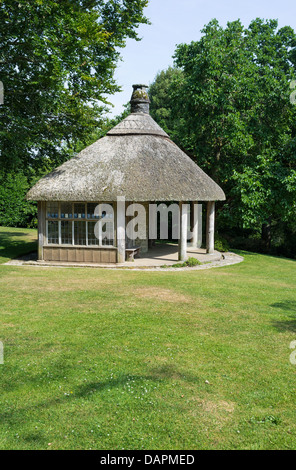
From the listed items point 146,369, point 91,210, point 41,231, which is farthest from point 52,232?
point 146,369

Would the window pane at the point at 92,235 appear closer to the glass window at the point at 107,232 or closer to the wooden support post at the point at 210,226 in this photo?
the glass window at the point at 107,232

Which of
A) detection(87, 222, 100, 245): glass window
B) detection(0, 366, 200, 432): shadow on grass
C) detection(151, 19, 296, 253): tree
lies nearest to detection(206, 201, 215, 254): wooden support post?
detection(151, 19, 296, 253): tree

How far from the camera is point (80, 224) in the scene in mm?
17984

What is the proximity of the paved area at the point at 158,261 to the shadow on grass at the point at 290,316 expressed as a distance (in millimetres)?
6423

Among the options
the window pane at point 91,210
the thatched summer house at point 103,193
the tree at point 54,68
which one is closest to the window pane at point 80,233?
the thatched summer house at point 103,193

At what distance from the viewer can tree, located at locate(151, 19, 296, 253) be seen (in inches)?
922

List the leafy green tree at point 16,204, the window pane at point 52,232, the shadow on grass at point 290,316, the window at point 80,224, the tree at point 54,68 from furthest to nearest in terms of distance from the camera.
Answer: the leafy green tree at point 16,204 < the window pane at point 52,232 < the window at point 80,224 < the tree at point 54,68 < the shadow on grass at point 290,316

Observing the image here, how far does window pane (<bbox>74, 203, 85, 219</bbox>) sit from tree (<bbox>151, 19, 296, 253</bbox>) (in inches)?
389

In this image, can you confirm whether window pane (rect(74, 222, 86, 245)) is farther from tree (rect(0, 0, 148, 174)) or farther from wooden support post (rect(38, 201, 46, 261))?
tree (rect(0, 0, 148, 174))

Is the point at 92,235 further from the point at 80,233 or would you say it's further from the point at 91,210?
the point at 91,210

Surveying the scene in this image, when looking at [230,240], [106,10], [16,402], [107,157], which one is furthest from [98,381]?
[230,240]

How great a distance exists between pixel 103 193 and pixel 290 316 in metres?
9.61

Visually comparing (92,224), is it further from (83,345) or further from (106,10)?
(106,10)

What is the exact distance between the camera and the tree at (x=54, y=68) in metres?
15.5
